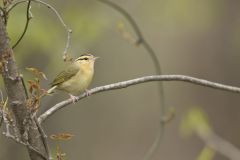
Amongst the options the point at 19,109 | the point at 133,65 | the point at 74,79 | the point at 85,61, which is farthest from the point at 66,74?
the point at 133,65

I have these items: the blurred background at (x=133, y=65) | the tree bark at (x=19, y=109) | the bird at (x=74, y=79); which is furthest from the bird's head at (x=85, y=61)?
the tree bark at (x=19, y=109)

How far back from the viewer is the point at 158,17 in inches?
336

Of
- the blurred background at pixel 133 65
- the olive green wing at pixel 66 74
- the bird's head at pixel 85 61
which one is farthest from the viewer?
the blurred background at pixel 133 65

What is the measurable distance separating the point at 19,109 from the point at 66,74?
110 inches

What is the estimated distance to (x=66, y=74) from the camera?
6.12 meters

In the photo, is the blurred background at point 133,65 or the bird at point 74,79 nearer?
the bird at point 74,79

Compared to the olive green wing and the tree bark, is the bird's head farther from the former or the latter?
the tree bark

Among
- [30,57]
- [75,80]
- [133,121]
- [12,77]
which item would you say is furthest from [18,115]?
[133,121]

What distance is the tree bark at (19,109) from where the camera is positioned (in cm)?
329

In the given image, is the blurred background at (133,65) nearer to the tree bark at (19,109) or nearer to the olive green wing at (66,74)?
the olive green wing at (66,74)

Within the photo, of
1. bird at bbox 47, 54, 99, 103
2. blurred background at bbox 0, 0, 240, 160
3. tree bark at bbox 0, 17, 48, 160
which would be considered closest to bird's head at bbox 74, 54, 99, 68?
bird at bbox 47, 54, 99, 103

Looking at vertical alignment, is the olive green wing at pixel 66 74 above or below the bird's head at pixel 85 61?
below

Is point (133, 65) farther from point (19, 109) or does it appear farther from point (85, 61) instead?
point (19, 109)

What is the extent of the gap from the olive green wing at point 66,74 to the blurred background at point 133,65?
0.54 meters
